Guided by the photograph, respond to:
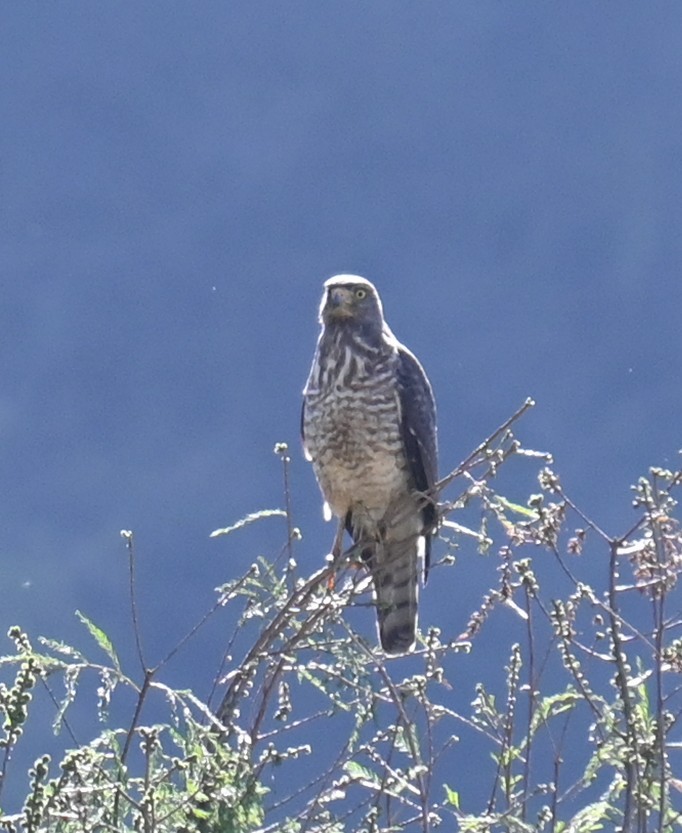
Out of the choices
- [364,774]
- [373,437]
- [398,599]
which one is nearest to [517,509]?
[364,774]

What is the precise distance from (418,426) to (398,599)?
20.2 inches

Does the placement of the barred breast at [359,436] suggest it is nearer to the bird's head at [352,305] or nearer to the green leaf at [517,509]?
the bird's head at [352,305]

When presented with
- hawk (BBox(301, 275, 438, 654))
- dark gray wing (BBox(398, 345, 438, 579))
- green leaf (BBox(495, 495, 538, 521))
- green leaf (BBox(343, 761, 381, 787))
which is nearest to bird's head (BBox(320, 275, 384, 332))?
hawk (BBox(301, 275, 438, 654))

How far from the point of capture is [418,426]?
4.49m

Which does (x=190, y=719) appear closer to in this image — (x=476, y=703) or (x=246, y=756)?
(x=246, y=756)

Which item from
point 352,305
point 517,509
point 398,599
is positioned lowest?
point 517,509

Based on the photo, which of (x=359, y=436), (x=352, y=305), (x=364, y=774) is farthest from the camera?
(x=352, y=305)

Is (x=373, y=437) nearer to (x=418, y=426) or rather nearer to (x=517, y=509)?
(x=418, y=426)

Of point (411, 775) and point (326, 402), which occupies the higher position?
point (326, 402)

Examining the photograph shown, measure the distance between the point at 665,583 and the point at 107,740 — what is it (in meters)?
0.93

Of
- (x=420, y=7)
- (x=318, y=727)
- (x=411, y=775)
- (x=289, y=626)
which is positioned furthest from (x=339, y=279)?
(x=420, y=7)

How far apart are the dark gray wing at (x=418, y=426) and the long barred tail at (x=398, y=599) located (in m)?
0.12

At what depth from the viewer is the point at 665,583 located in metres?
2.59

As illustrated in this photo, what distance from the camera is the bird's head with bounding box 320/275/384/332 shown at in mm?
4582
